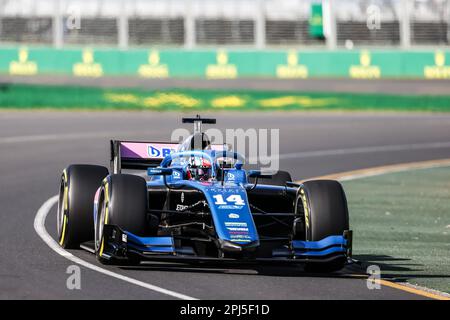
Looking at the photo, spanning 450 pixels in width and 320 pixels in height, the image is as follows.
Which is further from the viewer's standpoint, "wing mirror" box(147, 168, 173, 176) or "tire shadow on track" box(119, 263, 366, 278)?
"wing mirror" box(147, 168, 173, 176)

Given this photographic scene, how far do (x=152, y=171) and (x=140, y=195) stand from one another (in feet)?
3.19

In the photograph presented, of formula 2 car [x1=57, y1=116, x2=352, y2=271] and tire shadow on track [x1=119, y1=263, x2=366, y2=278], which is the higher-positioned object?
formula 2 car [x1=57, y1=116, x2=352, y2=271]

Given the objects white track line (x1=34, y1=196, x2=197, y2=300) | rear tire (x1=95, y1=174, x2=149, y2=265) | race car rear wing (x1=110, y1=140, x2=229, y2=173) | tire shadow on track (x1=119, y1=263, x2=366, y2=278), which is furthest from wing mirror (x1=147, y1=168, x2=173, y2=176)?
race car rear wing (x1=110, y1=140, x2=229, y2=173)

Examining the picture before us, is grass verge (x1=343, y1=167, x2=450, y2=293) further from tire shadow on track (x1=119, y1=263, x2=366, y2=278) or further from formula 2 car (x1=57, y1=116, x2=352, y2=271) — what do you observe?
formula 2 car (x1=57, y1=116, x2=352, y2=271)

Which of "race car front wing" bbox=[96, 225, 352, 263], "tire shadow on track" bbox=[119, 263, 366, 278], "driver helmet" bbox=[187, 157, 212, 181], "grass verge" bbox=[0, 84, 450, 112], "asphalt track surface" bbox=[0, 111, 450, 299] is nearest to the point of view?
"asphalt track surface" bbox=[0, 111, 450, 299]

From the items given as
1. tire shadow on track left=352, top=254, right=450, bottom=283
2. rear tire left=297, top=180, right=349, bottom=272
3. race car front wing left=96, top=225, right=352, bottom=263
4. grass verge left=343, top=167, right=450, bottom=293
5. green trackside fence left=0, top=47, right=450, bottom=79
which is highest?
green trackside fence left=0, top=47, right=450, bottom=79

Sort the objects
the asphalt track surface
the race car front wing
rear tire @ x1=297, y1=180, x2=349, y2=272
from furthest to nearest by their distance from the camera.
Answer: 1. rear tire @ x1=297, y1=180, x2=349, y2=272
2. the race car front wing
3. the asphalt track surface

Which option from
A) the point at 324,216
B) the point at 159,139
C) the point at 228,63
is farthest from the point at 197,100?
the point at 324,216

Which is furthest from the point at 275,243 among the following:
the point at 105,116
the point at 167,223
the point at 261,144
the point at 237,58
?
the point at 237,58

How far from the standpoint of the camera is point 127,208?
10.7 meters

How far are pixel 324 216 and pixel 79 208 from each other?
2.77 metres

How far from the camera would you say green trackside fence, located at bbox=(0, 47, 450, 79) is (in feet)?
144

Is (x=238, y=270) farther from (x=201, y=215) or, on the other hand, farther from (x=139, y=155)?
(x=139, y=155)

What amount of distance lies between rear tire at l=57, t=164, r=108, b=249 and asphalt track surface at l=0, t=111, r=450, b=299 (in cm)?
32
